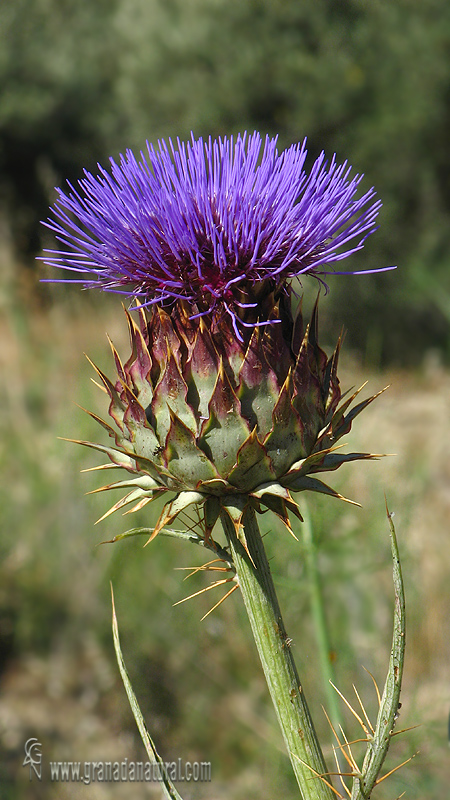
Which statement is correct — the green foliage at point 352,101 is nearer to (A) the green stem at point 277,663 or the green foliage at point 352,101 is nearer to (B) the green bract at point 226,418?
(B) the green bract at point 226,418

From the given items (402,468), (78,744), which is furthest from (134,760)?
(402,468)

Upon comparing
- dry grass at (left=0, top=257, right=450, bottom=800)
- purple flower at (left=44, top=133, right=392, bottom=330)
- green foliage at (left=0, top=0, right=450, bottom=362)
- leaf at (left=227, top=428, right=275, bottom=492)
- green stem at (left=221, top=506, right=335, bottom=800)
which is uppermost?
green foliage at (left=0, top=0, right=450, bottom=362)

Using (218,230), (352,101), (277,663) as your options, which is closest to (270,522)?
(277,663)

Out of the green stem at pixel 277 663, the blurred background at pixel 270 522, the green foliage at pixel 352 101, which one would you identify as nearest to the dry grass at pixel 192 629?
the blurred background at pixel 270 522

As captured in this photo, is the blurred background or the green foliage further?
the green foliage

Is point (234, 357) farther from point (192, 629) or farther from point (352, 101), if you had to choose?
point (352, 101)

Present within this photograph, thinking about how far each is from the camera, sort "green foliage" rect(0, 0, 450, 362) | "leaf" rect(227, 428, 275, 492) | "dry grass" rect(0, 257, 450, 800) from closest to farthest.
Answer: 1. "leaf" rect(227, 428, 275, 492)
2. "dry grass" rect(0, 257, 450, 800)
3. "green foliage" rect(0, 0, 450, 362)

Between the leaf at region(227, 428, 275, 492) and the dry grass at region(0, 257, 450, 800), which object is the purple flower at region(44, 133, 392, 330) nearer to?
the leaf at region(227, 428, 275, 492)

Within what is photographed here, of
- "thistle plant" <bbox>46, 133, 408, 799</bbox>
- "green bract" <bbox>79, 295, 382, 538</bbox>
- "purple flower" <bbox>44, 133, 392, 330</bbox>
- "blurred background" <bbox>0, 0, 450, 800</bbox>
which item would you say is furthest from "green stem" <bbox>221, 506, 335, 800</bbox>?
"blurred background" <bbox>0, 0, 450, 800</bbox>
